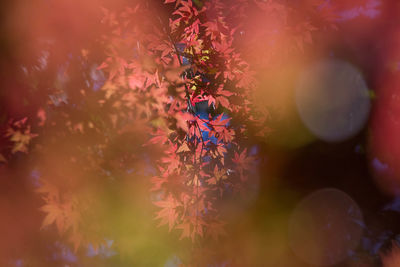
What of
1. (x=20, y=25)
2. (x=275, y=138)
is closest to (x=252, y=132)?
(x=275, y=138)

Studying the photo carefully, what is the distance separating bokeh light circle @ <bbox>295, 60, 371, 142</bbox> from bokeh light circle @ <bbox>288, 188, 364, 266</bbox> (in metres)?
0.87

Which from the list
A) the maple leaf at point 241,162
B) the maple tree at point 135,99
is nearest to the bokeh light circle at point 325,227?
the maple leaf at point 241,162

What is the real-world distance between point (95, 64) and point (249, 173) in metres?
2.36

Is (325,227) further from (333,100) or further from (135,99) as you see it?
→ (135,99)

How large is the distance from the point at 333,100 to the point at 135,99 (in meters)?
2.67

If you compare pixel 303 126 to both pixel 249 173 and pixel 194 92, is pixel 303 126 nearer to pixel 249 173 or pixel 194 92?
pixel 249 173

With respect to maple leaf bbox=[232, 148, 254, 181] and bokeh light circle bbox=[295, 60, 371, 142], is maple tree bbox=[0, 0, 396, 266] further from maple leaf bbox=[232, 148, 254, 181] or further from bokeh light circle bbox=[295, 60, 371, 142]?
bokeh light circle bbox=[295, 60, 371, 142]

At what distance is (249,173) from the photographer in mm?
3092

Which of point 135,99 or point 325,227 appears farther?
point 325,227

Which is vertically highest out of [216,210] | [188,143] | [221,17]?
[221,17]

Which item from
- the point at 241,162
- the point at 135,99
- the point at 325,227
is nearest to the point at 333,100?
the point at 241,162

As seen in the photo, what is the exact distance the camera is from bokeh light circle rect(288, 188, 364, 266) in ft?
9.21

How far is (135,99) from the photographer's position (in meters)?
1.90

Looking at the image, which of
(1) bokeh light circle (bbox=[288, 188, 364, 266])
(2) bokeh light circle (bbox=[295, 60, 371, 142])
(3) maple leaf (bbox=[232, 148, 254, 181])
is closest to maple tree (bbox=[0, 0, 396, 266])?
(3) maple leaf (bbox=[232, 148, 254, 181])
